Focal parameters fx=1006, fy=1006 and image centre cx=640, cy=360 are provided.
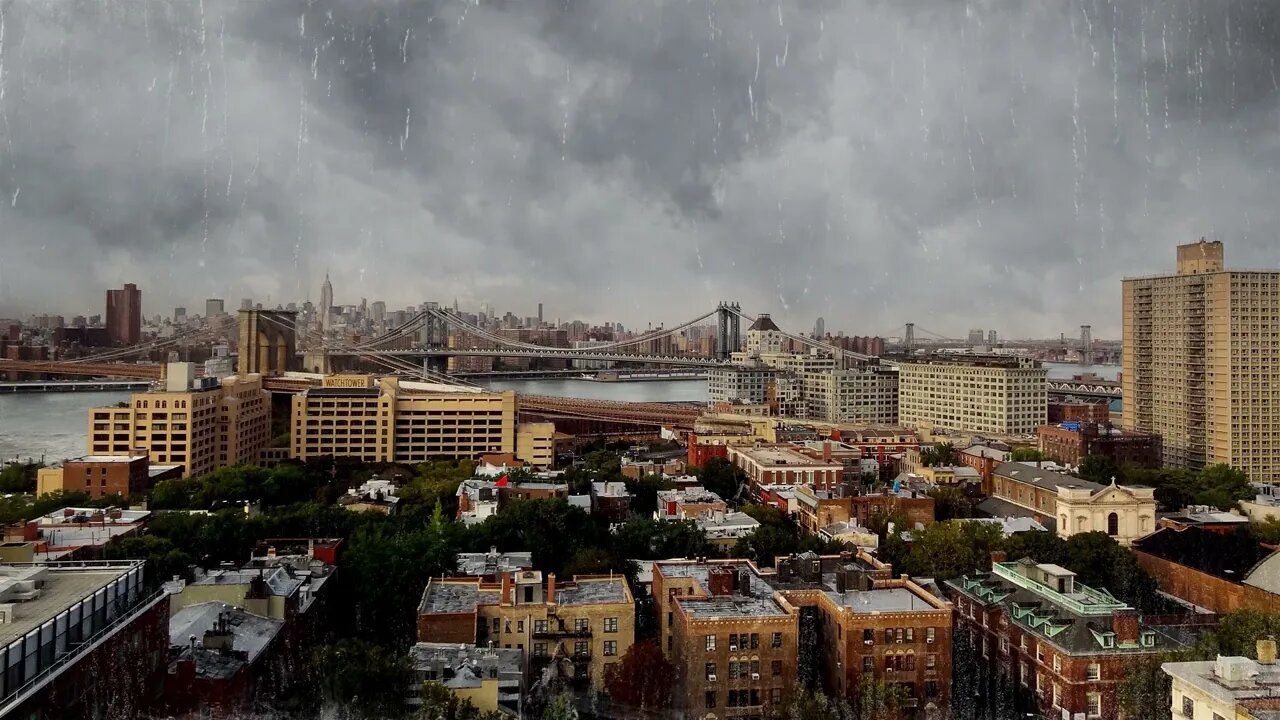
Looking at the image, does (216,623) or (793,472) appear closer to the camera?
(216,623)

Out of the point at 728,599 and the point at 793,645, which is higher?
the point at 728,599

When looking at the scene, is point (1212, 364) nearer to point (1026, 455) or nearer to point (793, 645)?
point (1026, 455)

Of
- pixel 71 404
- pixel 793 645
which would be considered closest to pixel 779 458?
pixel 793 645

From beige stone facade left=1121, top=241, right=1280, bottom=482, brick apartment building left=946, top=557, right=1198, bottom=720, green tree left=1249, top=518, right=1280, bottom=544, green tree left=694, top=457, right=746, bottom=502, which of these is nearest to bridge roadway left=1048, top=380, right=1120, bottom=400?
beige stone facade left=1121, top=241, right=1280, bottom=482

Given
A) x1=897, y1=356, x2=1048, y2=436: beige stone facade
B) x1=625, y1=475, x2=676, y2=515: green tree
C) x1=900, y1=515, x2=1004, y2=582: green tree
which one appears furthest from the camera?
x1=897, y1=356, x2=1048, y2=436: beige stone facade

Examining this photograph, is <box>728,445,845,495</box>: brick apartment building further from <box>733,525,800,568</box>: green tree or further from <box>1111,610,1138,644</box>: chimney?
<box>1111,610,1138,644</box>: chimney

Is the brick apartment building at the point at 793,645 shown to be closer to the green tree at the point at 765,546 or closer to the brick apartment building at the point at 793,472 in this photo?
the green tree at the point at 765,546
